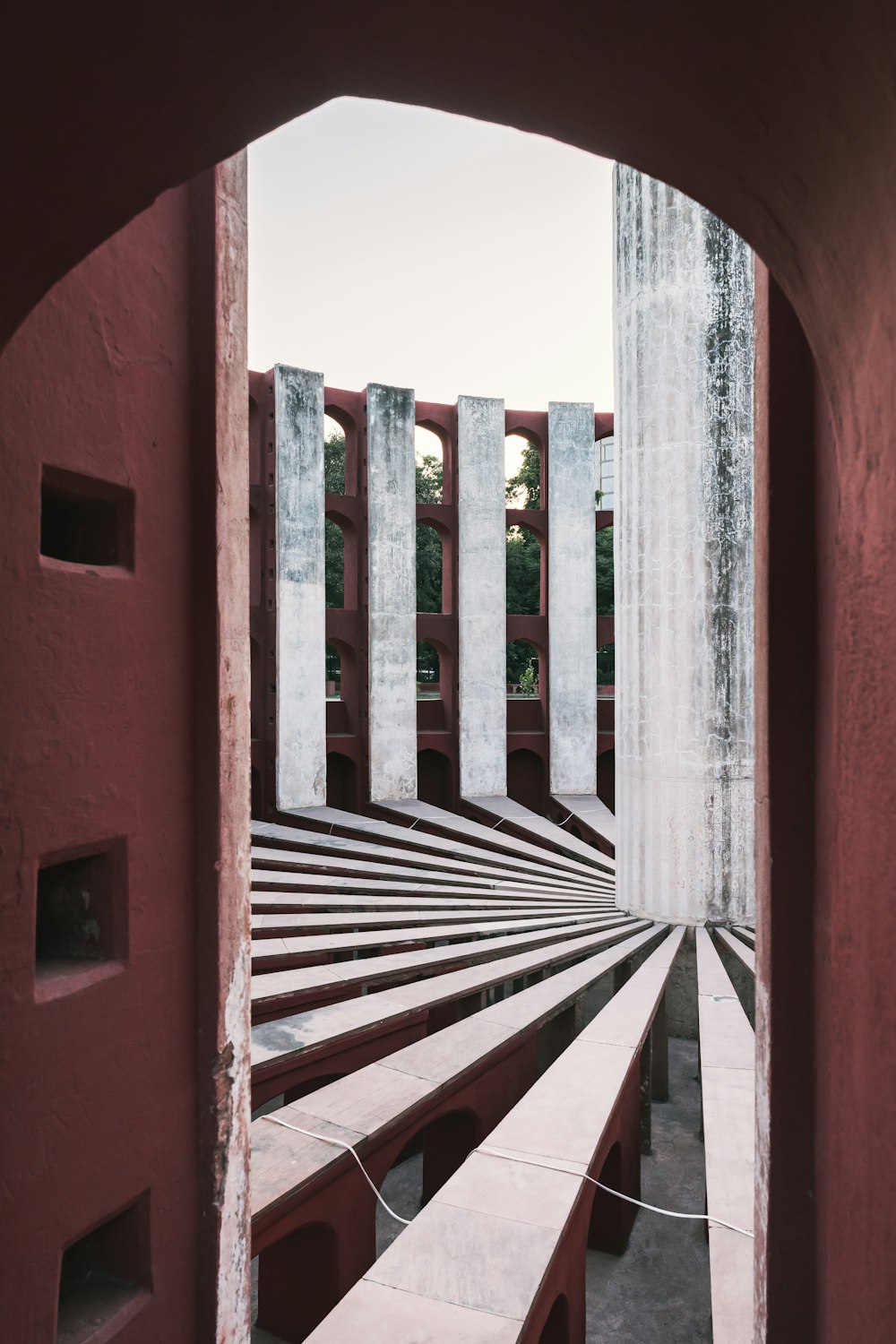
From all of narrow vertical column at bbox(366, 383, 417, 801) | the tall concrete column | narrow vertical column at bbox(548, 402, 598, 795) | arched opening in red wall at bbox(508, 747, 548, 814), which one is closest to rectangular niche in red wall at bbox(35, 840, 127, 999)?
the tall concrete column

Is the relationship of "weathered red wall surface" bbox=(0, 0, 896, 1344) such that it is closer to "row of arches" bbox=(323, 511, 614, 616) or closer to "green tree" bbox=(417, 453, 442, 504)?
"row of arches" bbox=(323, 511, 614, 616)

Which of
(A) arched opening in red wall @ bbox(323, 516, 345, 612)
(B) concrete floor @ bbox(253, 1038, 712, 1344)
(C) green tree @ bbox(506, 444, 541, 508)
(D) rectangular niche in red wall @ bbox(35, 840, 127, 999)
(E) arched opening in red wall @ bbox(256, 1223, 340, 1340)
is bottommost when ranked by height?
(B) concrete floor @ bbox(253, 1038, 712, 1344)

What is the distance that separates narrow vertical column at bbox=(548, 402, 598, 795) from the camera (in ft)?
43.3

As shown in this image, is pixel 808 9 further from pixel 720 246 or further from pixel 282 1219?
pixel 720 246

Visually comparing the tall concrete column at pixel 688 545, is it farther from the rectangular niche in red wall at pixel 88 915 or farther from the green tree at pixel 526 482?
the green tree at pixel 526 482

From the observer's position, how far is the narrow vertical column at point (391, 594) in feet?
40.5

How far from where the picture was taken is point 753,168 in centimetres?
182

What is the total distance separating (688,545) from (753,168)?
5656mm

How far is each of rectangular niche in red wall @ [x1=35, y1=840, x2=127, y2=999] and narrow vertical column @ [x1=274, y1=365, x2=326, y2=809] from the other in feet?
29.2

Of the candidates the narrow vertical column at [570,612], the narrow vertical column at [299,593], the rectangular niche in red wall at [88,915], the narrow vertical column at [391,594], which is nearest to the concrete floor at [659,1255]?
the rectangular niche in red wall at [88,915]

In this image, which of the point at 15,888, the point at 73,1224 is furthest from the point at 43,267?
the point at 73,1224

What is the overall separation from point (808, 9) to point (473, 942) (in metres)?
6.05

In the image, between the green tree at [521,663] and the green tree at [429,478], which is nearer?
the green tree at [521,663]

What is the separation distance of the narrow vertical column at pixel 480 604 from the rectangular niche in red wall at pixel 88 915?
10.2 metres
